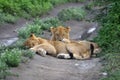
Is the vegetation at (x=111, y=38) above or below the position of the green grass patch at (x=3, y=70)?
below

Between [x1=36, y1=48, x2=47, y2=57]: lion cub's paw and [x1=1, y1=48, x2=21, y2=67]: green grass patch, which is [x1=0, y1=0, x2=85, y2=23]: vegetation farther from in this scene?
[x1=1, y1=48, x2=21, y2=67]: green grass patch

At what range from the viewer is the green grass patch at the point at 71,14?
19.3 meters

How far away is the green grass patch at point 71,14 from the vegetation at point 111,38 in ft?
14.9

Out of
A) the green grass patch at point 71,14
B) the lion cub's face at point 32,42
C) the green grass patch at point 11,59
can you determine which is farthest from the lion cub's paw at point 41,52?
the green grass patch at point 71,14

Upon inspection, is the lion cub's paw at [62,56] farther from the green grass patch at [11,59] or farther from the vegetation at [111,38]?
the green grass patch at [11,59]

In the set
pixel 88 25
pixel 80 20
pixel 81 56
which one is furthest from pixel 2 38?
pixel 80 20

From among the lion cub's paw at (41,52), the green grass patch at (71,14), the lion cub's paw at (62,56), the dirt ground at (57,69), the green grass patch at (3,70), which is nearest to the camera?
the green grass patch at (3,70)

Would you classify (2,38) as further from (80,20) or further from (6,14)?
(80,20)

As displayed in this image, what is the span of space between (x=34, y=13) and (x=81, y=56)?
28.5 feet

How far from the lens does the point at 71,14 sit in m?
20.2

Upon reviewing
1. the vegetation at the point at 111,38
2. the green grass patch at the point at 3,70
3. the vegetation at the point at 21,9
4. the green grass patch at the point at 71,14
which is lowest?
the green grass patch at the point at 71,14

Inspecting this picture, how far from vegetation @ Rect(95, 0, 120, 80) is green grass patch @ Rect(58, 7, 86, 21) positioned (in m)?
4.56

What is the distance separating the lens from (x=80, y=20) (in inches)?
791

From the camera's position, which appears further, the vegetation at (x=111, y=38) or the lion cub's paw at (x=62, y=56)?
the lion cub's paw at (x=62, y=56)
